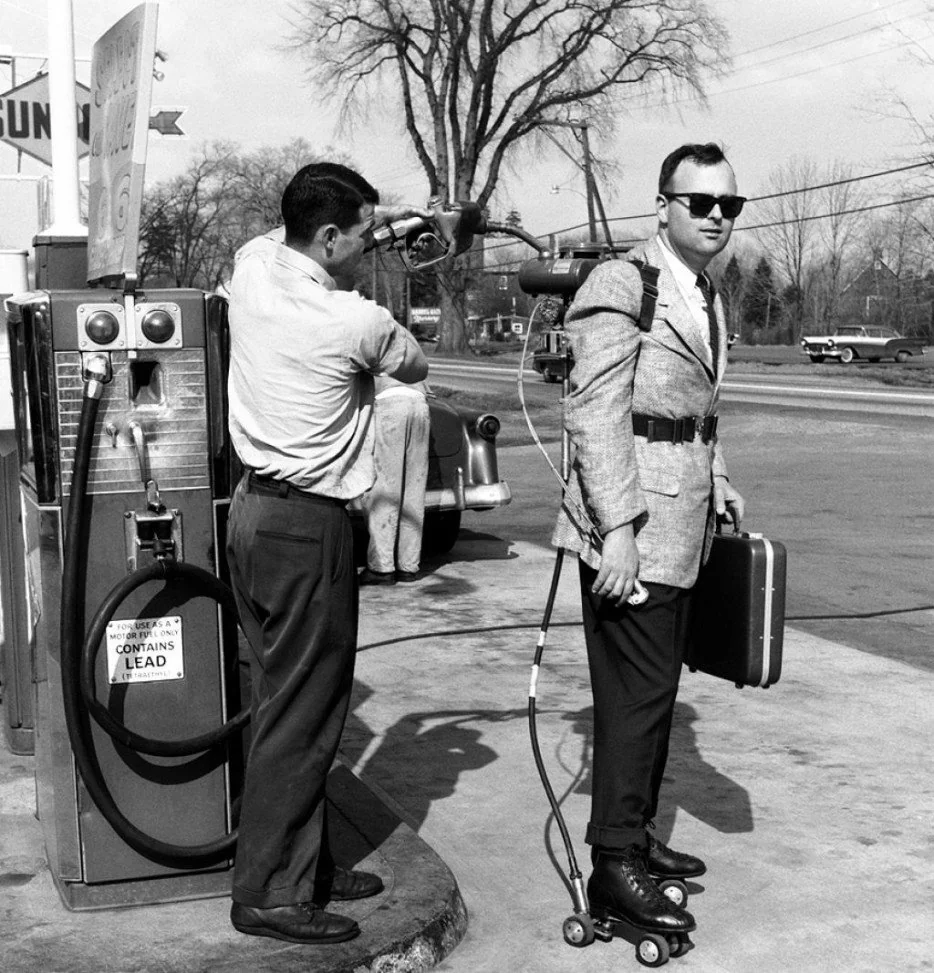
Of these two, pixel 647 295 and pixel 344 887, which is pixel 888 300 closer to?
pixel 647 295

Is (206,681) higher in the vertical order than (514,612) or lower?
higher

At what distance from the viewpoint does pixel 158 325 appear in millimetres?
3574

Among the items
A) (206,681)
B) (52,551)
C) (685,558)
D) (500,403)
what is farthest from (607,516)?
(500,403)

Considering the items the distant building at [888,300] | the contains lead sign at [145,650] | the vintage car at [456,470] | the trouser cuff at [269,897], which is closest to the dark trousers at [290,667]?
the trouser cuff at [269,897]

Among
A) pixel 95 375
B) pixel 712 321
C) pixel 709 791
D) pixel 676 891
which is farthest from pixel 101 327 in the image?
pixel 709 791

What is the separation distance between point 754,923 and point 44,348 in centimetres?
230

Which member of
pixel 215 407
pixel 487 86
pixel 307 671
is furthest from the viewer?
pixel 487 86

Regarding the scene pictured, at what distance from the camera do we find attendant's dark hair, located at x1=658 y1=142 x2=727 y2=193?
373 cm

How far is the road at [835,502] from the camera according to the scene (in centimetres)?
803

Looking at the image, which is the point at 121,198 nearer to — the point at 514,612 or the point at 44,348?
the point at 44,348

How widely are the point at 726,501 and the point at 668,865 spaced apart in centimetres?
101

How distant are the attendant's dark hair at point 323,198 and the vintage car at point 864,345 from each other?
50.3 metres

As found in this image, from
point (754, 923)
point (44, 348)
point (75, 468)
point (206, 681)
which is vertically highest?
point (44, 348)

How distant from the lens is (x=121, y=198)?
362 centimetres
